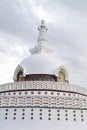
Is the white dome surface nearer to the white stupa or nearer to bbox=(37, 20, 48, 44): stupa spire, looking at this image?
the white stupa

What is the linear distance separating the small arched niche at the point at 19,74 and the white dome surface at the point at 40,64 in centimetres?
38

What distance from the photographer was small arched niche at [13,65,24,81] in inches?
1113

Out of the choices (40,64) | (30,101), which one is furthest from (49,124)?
(40,64)

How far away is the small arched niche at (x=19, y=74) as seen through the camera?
2827 centimetres

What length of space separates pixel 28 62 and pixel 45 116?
6.84m

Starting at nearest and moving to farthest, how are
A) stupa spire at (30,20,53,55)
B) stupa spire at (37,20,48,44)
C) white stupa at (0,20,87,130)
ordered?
white stupa at (0,20,87,130)
stupa spire at (30,20,53,55)
stupa spire at (37,20,48,44)

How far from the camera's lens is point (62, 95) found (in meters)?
24.9

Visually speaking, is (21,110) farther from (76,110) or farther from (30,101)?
(76,110)

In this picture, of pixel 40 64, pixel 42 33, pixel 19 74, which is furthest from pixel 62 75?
pixel 42 33

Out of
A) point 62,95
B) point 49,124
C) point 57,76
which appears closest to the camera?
point 49,124

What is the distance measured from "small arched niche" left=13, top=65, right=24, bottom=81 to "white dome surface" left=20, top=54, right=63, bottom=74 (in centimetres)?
38

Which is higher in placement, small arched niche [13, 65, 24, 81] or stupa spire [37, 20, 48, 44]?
stupa spire [37, 20, 48, 44]

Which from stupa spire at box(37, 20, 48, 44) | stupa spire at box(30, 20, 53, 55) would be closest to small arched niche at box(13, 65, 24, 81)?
stupa spire at box(30, 20, 53, 55)

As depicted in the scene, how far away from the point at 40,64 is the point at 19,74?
95.9 inches
